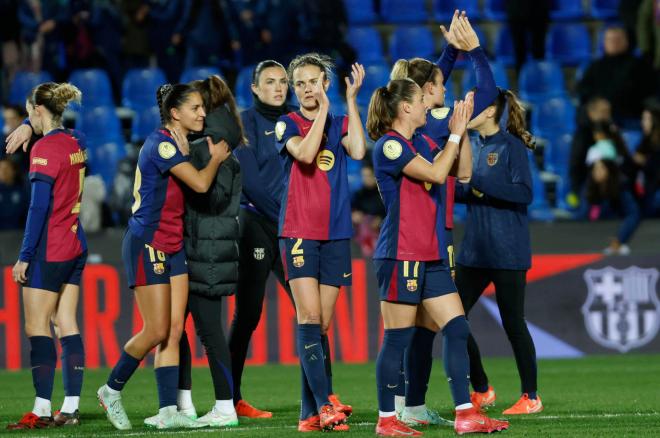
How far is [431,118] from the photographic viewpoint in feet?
23.3

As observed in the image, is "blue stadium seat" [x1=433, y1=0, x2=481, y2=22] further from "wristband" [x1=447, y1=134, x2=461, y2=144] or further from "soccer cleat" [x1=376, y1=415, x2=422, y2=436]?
"soccer cleat" [x1=376, y1=415, x2=422, y2=436]

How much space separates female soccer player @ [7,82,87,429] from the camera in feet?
23.3

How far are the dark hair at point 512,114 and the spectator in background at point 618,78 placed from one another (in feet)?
24.5

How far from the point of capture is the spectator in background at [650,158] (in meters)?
13.5

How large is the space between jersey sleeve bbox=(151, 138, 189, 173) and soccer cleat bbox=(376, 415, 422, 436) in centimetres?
177

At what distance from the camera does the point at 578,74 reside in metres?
16.8

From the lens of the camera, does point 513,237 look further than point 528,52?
No

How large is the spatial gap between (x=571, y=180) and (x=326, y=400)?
8.00 m

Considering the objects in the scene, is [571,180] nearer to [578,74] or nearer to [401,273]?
[578,74]

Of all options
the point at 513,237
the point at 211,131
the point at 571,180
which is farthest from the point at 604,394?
the point at 571,180

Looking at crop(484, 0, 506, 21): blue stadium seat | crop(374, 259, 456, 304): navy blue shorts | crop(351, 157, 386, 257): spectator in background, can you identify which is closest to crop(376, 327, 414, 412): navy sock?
crop(374, 259, 456, 304): navy blue shorts

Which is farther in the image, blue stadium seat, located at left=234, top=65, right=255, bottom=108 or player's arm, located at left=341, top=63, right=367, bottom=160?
blue stadium seat, located at left=234, top=65, right=255, bottom=108

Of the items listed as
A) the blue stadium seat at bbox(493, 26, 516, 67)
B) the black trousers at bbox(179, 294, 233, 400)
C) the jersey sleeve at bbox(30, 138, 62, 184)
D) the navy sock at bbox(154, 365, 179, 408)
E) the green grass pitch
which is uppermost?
the blue stadium seat at bbox(493, 26, 516, 67)

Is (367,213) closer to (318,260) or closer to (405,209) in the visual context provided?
(318,260)
